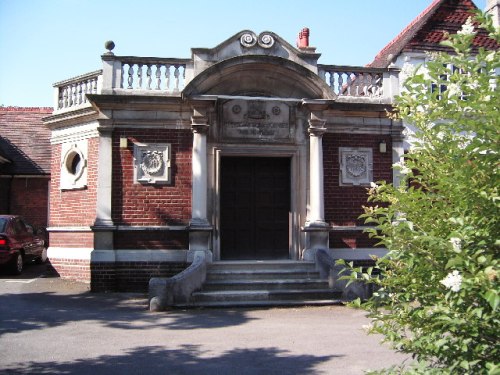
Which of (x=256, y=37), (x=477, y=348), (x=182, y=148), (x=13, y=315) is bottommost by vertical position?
(x=13, y=315)

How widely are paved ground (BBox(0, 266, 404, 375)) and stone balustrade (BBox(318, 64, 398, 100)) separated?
548 centimetres

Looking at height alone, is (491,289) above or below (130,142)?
below

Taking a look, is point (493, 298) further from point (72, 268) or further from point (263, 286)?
point (72, 268)

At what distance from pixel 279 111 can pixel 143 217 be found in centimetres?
396

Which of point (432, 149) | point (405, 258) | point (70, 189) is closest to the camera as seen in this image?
point (405, 258)

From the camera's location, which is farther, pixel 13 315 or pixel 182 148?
pixel 182 148

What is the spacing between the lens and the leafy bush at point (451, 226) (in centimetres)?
250

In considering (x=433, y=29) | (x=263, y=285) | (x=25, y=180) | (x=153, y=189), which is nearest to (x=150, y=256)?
(x=153, y=189)

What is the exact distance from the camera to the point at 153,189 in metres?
11.1

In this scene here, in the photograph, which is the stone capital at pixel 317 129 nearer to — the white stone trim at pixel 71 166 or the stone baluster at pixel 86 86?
the white stone trim at pixel 71 166

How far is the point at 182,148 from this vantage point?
11.2 m

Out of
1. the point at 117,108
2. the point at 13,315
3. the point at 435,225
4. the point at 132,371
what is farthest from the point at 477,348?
the point at 117,108

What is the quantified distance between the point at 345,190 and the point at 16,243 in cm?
903

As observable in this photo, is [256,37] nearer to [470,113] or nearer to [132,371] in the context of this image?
[132,371]
